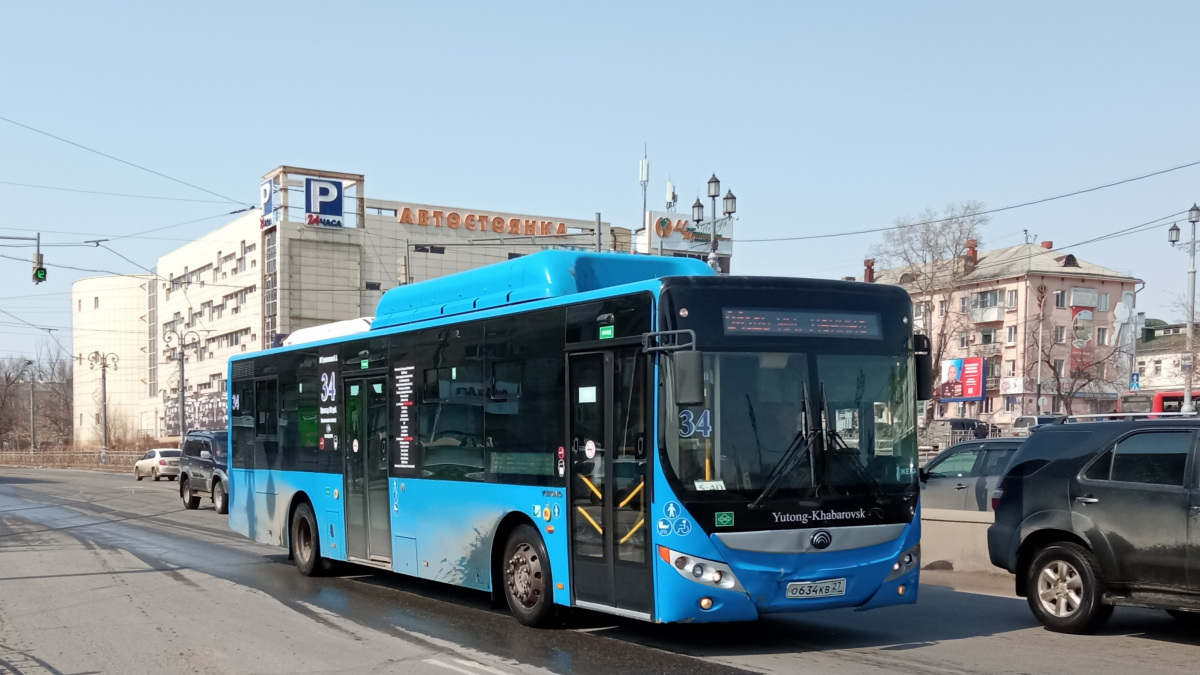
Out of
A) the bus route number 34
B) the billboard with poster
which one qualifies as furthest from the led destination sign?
the billboard with poster

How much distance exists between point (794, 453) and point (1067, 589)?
3.11 m

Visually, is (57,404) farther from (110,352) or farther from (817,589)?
(817,589)

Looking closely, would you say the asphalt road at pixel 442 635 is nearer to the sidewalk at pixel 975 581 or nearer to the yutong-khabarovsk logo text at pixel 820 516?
the sidewalk at pixel 975 581

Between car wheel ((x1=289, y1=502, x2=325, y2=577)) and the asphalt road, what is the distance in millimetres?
238

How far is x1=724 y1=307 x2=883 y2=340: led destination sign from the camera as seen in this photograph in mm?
9406

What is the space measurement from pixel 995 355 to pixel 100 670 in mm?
80068

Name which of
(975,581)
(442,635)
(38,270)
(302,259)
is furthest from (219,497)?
(302,259)

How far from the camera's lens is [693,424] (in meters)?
9.11

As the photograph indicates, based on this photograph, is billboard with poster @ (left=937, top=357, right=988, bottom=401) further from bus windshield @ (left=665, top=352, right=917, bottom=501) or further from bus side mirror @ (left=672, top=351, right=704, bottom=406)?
bus side mirror @ (left=672, top=351, right=704, bottom=406)

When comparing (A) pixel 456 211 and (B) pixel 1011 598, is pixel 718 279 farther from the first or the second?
(A) pixel 456 211

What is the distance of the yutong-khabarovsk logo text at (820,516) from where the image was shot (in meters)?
9.21

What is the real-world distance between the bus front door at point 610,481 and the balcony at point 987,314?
258 feet

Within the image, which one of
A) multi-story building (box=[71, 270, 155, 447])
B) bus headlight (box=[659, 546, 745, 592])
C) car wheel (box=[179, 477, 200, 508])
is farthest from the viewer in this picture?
multi-story building (box=[71, 270, 155, 447])

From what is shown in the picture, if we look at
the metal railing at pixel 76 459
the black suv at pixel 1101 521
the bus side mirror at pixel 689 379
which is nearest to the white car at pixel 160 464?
the metal railing at pixel 76 459
